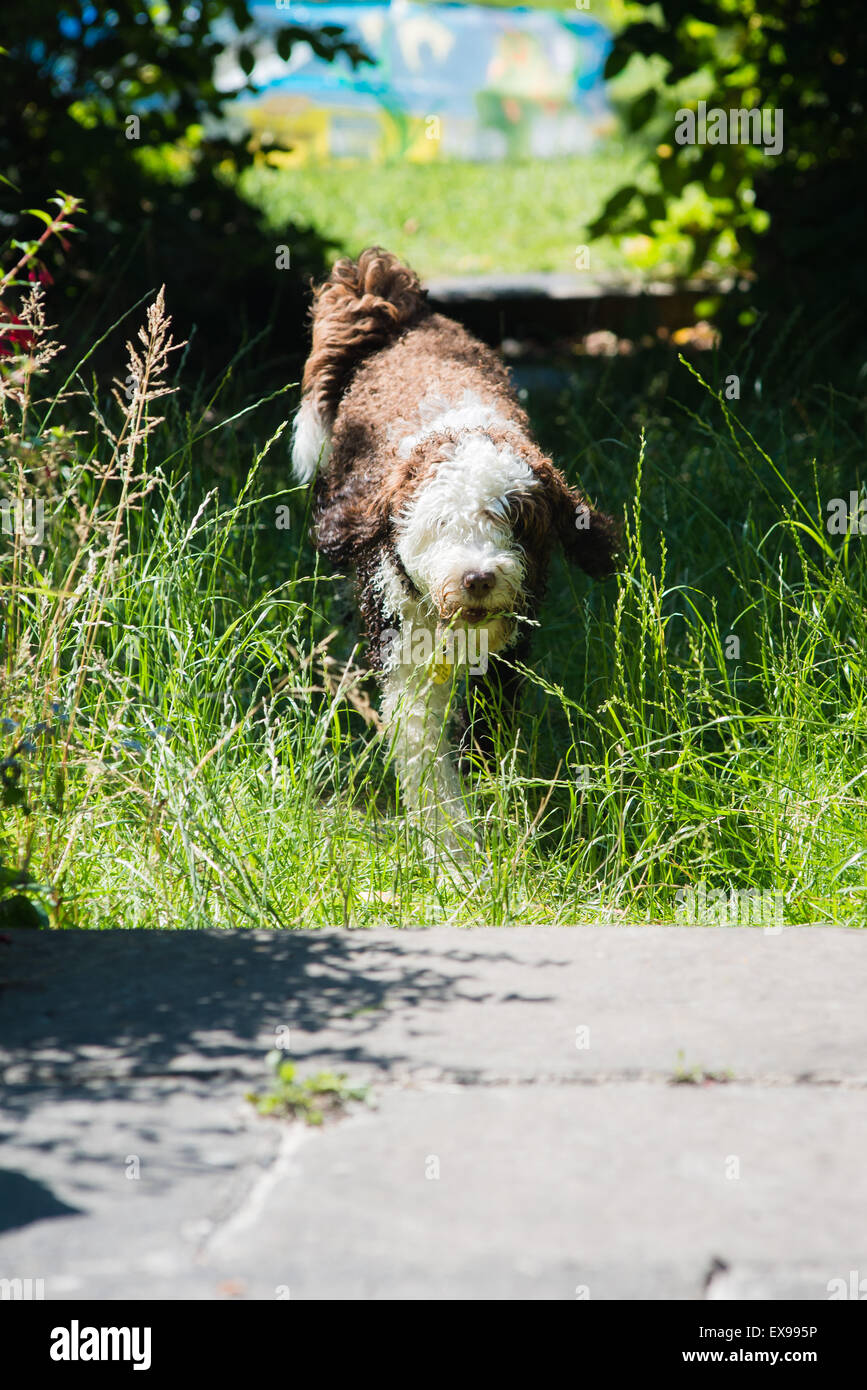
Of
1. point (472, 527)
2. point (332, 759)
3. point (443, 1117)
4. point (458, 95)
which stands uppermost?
point (458, 95)

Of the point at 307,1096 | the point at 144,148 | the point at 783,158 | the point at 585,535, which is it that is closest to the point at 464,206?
the point at 783,158

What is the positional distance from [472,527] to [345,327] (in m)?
1.46

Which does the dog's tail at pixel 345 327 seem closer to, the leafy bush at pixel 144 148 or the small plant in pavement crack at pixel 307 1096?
the leafy bush at pixel 144 148

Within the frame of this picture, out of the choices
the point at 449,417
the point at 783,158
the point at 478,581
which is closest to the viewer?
the point at 478,581

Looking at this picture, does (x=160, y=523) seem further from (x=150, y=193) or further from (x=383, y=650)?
(x=150, y=193)

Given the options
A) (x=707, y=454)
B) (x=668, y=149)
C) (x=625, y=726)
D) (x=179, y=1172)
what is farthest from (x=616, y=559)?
(x=668, y=149)

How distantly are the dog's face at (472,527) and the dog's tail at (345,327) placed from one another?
112 cm

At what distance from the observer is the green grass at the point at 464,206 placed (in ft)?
46.9

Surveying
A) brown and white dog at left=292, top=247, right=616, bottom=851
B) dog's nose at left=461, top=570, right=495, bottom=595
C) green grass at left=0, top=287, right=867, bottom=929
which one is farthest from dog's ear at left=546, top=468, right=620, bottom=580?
dog's nose at left=461, top=570, right=495, bottom=595

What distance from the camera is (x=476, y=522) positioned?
11.9 feet

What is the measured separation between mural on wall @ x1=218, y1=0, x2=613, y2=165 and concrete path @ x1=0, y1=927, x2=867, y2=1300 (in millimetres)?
17839

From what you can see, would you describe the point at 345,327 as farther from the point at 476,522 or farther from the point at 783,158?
the point at 783,158

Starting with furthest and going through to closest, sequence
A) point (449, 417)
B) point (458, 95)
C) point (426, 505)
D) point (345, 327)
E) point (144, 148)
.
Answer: point (458, 95), point (144, 148), point (345, 327), point (449, 417), point (426, 505)

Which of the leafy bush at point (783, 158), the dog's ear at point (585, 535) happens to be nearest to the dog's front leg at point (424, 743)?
the dog's ear at point (585, 535)
